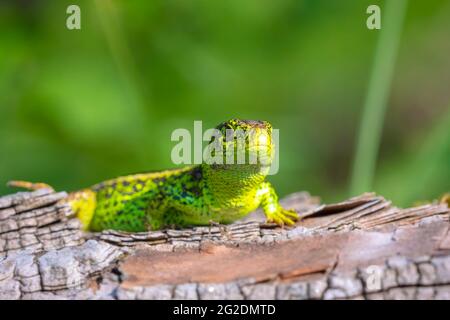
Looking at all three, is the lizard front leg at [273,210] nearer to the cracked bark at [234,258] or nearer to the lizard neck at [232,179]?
the lizard neck at [232,179]

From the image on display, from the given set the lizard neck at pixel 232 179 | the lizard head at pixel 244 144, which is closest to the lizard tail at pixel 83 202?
the lizard neck at pixel 232 179

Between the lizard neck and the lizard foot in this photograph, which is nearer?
the lizard foot

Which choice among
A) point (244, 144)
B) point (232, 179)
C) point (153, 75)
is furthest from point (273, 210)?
point (153, 75)

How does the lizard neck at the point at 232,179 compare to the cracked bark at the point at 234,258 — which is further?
the lizard neck at the point at 232,179

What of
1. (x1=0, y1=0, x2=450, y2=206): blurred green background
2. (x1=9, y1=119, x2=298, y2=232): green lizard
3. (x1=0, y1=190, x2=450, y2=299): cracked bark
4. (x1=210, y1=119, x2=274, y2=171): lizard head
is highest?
(x1=0, y1=0, x2=450, y2=206): blurred green background

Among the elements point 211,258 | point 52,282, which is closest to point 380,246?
point 211,258

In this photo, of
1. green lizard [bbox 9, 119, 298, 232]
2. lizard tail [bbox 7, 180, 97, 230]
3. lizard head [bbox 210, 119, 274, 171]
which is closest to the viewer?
lizard head [bbox 210, 119, 274, 171]

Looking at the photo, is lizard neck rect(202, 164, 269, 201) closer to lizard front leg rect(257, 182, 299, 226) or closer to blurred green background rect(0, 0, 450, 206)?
lizard front leg rect(257, 182, 299, 226)

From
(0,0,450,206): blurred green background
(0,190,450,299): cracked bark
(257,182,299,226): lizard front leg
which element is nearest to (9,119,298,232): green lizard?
(257,182,299,226): lizard front leg
